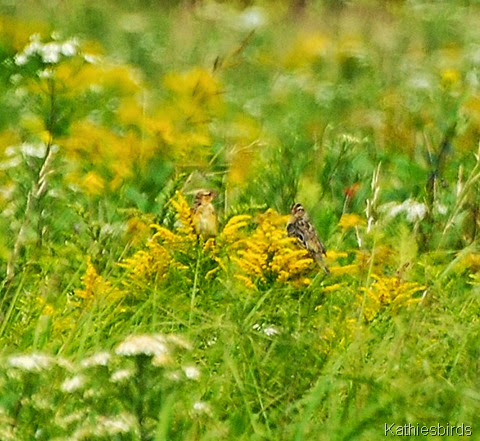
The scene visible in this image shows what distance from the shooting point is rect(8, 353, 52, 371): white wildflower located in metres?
2.36

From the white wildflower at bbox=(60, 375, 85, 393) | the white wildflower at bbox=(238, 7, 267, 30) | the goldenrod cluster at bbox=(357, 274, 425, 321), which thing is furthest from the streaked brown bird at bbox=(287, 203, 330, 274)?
the white wildflower at bbox=(238, 7, 267, 30)

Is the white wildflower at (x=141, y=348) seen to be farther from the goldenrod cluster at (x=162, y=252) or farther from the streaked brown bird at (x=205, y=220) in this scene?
the streaked brown bird at (x=205, y=220)

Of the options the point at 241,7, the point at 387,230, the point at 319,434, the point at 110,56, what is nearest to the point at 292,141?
the point at 387,230

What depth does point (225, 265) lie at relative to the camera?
11.2 feet

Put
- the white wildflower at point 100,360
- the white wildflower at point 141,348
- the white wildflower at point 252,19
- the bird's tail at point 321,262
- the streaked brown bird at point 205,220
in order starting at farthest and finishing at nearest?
the white wildflower at point 252,19, the streaked brown bird at point 205,220, the bird's tail at point 321,262, the white wildflower at point 100,360, the white wildflower at point 141,348

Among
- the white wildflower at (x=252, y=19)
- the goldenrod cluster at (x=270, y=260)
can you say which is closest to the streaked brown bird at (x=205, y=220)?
the goldenrod cluster at (x=270, y=260)

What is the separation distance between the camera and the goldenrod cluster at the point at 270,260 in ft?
10.7

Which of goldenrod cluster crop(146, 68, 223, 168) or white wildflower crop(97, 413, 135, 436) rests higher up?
goldenrod cluster crop(146, 68, 223, 168)

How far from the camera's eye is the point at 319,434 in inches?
98.7

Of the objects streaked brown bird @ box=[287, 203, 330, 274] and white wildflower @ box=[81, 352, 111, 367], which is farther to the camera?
streaked brown bird @ box=[287, 203, 330, 274]

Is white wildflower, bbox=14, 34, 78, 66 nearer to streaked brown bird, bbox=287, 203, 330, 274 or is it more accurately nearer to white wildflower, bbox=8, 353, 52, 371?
streaked brown bird, bbox=287, 203, 330, 274

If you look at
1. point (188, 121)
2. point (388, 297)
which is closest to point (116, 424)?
point (388, 297)

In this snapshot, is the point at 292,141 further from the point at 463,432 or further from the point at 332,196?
the point at 463,432

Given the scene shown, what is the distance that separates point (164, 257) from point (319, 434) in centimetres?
101
